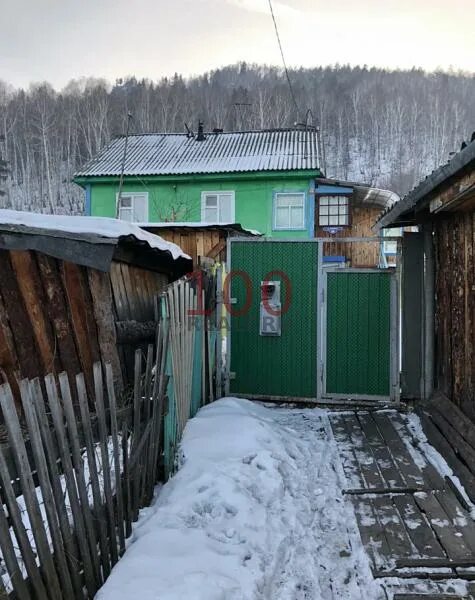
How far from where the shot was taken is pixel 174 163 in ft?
60.7

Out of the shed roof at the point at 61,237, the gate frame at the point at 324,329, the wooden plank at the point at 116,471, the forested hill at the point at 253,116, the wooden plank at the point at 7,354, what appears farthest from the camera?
the forested hill at the point at 253,116

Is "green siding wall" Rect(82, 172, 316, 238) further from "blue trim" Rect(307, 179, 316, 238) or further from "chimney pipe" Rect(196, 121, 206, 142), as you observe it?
"chimney pipe" Rect(196, 121, 206, 142)

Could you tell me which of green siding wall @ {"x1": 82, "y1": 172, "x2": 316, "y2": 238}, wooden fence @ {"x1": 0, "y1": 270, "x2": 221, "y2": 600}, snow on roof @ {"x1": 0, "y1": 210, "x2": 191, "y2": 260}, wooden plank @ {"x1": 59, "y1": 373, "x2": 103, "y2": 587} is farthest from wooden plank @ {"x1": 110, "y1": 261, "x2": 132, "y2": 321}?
green siding wall @ {"x1": 82, "y1": 172, "x2": 316, "y2": 238}

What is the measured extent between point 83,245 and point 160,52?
375 inches

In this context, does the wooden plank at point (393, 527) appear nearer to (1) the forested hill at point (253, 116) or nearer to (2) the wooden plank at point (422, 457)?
(2) the wooden plank at point (422, 457)

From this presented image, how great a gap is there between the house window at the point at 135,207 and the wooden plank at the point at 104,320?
46.4 feet

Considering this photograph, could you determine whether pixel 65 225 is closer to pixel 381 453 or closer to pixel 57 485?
pixel 57 485

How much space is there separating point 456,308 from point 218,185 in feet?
44.4

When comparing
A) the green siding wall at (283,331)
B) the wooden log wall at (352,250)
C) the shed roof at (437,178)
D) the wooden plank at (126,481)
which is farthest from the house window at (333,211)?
the wooden plank at (126,481)

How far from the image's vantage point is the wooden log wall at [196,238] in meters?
9.49

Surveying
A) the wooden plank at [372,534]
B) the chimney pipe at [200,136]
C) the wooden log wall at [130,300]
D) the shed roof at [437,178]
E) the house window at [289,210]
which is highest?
the chimney pipe at [200,136]

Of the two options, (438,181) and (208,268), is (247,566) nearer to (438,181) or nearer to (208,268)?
(438,181)

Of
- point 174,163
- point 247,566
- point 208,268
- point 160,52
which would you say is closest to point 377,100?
point 174,163

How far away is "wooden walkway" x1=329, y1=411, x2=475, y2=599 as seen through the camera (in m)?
3.07
